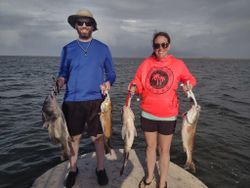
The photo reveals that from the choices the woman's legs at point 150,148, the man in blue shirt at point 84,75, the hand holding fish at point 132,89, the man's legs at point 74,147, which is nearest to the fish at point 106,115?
the man in blue shirt at point 84,75

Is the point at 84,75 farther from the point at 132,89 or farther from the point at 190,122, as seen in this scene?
the point at 190,122

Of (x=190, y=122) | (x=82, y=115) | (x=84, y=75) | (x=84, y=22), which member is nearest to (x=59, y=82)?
(x=84, y=75)

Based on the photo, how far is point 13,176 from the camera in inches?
279

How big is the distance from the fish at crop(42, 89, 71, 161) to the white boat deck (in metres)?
1.29

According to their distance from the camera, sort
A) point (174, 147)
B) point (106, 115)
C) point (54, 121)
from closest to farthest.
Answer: point (54, 121) → point (106, 115) → point (174, 147)

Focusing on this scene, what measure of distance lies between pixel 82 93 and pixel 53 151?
479 centimetres

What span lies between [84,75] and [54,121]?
39.4 inches

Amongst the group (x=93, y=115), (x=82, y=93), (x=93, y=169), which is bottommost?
(x=93, y=169)

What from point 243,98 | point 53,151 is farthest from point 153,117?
point 243,98

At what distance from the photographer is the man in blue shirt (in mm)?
4660

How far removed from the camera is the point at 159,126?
4617mm

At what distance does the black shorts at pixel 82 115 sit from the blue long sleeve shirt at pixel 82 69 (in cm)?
11

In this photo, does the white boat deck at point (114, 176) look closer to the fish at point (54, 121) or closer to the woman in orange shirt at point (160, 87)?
the woman in orange shirt at point (160, 87)

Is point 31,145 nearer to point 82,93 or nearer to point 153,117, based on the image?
point 82,93
